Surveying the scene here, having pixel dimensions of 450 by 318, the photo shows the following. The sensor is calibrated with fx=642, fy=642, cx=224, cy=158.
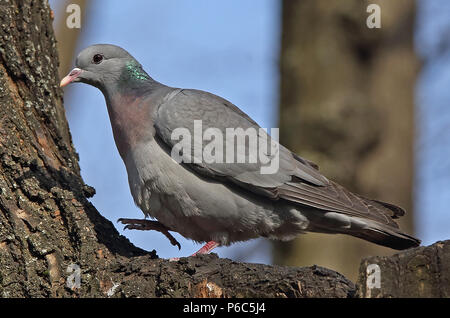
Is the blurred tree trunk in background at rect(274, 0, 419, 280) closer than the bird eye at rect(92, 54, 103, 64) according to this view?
No

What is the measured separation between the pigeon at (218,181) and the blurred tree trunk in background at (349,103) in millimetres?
1440

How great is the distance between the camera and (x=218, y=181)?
554 centimetres

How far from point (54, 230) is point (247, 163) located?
1.75m

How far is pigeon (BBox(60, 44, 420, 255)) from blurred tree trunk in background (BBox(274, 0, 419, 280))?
4.72ft

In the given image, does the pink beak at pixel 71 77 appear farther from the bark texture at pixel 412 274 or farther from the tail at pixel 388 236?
the bark texture at pixel 412 274

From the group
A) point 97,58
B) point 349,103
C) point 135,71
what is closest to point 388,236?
point 349,103

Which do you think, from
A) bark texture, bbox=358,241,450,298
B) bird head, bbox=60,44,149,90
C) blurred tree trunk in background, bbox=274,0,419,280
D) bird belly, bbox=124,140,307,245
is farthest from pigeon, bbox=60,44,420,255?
bark texture, bbox=358,241,450,298

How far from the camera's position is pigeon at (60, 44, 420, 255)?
17.7 ft

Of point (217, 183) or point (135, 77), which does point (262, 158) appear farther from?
point (135, 77)

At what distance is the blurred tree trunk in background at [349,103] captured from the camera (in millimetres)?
7395

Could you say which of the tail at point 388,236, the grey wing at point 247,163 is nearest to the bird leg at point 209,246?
the grey wing at point 247,163

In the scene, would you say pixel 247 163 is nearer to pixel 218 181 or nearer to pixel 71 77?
pixel 218 181

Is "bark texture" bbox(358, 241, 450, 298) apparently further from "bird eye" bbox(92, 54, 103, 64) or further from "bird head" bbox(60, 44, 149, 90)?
"bird eye" bbox(92, 54, 103, 64)

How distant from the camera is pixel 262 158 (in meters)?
5.77
